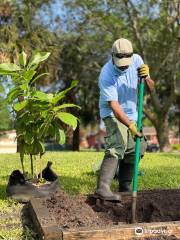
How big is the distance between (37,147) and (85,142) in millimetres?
76705

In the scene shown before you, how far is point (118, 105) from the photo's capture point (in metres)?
4.75

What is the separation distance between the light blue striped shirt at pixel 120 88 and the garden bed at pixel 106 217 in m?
0.91

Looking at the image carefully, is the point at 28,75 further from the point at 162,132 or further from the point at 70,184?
the point at 162,132

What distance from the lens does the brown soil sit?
4.35 metres

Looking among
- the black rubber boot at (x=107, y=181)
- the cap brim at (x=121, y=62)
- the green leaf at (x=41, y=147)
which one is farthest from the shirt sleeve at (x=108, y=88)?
the green leaf at (x=41, y=147)

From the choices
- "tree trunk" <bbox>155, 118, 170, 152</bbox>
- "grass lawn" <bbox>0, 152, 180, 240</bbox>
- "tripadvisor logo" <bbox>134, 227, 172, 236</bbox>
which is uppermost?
"tripadvisor logo" <bbox>134, 227, 172, 236</bbox>

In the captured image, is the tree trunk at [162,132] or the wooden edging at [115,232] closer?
the wooden edging at [115,232]

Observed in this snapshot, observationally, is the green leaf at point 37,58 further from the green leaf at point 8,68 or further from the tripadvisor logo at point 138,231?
the tripadvisor logo at point 138,231

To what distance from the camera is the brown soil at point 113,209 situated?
435 centimetres

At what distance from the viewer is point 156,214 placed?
458 centimetres

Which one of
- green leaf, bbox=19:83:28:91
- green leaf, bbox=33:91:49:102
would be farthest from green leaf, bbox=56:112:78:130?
green leaf, bbox=19:83:28:91

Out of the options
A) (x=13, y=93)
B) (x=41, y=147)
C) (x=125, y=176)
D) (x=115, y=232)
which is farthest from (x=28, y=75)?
(x=115, y=232)

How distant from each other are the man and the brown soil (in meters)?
0.14

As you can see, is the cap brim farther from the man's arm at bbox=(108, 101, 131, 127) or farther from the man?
the man's arm at bbox=(108, 101, 131, 127)
